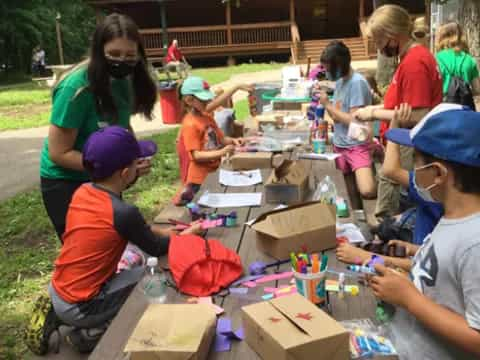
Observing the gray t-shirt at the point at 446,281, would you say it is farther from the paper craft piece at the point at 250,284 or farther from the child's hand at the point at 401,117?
the child's hand at the point at 401,117

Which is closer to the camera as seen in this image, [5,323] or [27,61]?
[5,323]

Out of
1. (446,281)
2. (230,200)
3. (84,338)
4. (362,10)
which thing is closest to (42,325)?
(84,338)

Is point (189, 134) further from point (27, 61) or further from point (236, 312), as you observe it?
point (27, 61)

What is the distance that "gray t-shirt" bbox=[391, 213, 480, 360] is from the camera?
1.45m

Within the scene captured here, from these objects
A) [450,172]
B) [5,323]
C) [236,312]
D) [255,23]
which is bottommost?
[5,323]

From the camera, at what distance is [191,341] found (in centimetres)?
162

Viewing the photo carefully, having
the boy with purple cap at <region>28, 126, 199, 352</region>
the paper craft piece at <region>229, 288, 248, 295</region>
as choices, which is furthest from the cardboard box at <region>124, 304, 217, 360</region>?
the boy with purple cap at <region>28, 126, 199, 352</region>

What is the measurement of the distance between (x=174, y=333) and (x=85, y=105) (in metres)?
1.74

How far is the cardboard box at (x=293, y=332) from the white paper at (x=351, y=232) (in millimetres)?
906

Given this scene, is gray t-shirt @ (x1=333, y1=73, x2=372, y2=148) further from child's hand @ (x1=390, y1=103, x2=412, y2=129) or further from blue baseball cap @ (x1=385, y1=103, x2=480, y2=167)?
blue baseball cap @ (x1=385, y1=103, x2=480, y2=167)

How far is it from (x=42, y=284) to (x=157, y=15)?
22.4 m

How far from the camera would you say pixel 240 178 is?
3781 mm

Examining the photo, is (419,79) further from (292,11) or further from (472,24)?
(292,11)

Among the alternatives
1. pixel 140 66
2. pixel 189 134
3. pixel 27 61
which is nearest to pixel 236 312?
pixel 140 66
